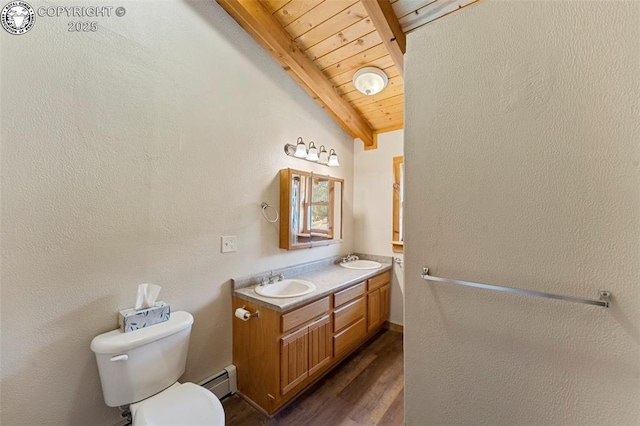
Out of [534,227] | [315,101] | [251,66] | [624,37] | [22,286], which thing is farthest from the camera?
[315,101]

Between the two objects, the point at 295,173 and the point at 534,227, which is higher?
the point at 295,173

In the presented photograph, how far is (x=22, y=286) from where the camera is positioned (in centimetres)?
117

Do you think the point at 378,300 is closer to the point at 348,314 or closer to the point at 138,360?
the point at 348,314

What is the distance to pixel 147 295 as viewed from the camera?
1.45 meters

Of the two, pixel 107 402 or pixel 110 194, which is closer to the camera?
pixel 107 402

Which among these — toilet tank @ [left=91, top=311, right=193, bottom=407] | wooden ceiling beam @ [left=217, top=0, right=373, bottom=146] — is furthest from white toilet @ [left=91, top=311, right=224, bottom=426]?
wooden ceiling beam @ [left=217, top=0, right=373, bottom=146]

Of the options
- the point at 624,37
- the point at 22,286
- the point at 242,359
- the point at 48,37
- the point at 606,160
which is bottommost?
the point at 242,359

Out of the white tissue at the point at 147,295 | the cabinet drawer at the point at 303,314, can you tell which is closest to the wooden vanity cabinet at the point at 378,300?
the cabinet drawer at the point at 303,314

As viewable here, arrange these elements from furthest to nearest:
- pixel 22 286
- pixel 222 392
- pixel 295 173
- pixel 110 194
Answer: pixel 295 173 < pixel 222 392 < pixel 110 194 < pixel 22 286

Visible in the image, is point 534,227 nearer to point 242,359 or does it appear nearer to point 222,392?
point 242,359

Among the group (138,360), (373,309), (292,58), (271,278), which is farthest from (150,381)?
(292,58)

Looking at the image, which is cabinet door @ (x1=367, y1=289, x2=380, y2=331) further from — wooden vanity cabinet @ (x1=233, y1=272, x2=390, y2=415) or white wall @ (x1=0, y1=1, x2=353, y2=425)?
white wall @ (x1=0, y1=1, x2=353, y2=425)

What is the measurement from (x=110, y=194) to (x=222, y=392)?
1.54m

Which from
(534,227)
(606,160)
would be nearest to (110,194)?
(534,227)
